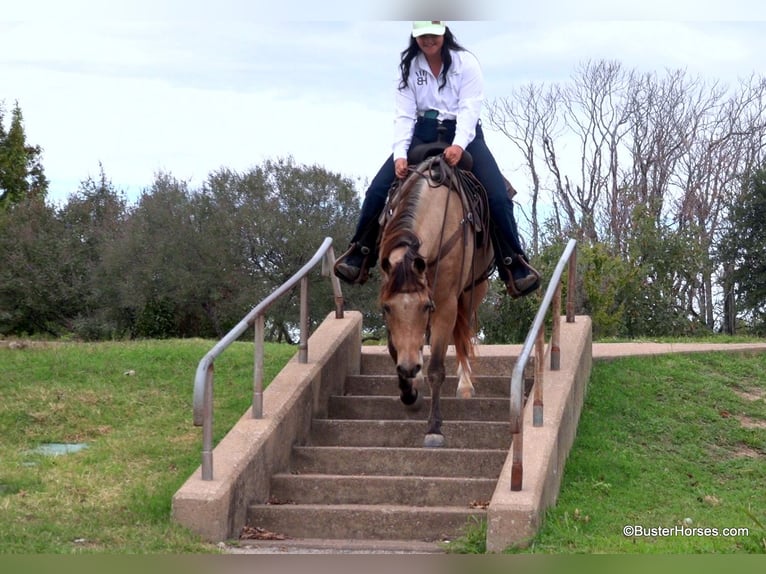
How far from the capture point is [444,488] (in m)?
8.35

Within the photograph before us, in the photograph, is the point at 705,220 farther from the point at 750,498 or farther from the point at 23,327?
the point at 750,498

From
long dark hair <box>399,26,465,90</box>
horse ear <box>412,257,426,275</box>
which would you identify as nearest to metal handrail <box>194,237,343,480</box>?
horse ear <box>412,257,426,275</box>

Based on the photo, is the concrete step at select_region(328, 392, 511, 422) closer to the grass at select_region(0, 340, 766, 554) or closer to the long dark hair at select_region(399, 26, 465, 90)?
the grass at select_region(0, 340, 766, 554)

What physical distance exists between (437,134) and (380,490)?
3130mm

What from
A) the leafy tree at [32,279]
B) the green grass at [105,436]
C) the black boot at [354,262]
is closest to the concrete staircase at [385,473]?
the green grass at [105,436]

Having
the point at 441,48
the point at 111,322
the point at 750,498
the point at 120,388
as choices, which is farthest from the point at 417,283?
the point at 111,322

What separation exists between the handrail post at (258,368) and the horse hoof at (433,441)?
131 centimetres

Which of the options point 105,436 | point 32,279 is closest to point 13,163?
point 32,279

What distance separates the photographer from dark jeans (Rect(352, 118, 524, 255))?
967 cm

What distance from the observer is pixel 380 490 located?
845 cm

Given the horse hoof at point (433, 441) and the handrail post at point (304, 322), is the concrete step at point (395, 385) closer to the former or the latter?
the handrail post at point (304, 322)

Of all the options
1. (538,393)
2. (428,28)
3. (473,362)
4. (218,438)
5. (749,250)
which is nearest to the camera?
(538,393)

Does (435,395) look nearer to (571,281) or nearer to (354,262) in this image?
(354,262)

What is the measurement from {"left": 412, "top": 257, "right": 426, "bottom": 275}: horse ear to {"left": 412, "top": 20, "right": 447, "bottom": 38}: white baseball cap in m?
2.17
